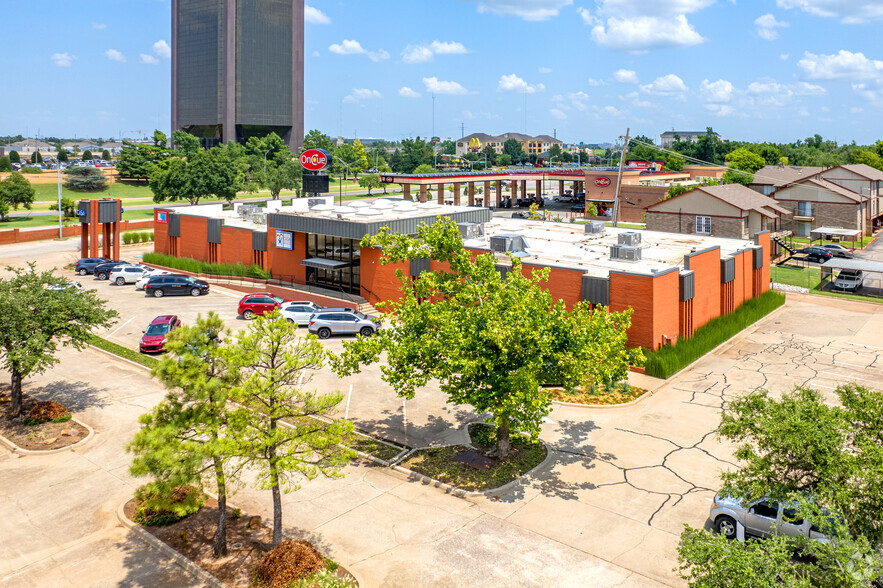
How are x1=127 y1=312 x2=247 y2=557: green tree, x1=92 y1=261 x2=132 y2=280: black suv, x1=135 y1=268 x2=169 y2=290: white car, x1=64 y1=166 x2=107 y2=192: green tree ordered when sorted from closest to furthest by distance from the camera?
x1=127 y1=312 x2=247 y2=557: green tree < x1=135 y1=268 x2=169 y2=290: white car < x1=92 y1=261 x2=132 y2=280: black suv < x1=64 y1=166 x2=107 y2=192: green tree

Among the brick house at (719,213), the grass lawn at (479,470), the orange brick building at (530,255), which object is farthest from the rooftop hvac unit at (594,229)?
the grass lawn at (479,470)

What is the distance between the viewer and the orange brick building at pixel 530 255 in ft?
118

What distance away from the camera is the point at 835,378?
33.4 meters

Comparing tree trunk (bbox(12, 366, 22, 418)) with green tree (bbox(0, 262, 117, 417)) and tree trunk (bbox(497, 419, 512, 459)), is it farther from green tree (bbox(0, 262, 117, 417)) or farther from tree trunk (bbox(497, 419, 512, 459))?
tree trunk (bbox(497, 419, 512, 459))

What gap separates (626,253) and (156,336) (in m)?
26.7

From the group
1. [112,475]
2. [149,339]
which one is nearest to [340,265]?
[149,339]

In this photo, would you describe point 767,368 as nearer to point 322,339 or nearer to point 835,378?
point 835,378

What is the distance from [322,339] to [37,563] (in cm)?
2334

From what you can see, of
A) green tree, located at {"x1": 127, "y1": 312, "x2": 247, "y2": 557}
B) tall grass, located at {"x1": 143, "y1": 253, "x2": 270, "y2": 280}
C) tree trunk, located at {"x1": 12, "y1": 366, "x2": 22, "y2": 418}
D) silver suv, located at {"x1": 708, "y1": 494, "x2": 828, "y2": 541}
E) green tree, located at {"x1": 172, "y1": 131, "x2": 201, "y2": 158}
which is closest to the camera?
green tree, located at {"x1": 127, "y1": 312, "x2": 247, "y2": 557}

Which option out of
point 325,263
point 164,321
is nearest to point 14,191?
point 325,263

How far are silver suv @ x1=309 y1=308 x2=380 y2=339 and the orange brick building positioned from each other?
4772 millimetres

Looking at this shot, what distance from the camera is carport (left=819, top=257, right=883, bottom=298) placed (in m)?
52.2

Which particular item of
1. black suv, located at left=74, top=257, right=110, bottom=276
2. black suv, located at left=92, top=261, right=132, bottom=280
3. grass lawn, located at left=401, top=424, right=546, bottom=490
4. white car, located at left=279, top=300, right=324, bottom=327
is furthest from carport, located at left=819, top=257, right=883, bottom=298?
black suv, located at left=74, top=257, right=110, bottom=276

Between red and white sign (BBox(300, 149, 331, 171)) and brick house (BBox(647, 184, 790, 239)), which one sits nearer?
red and white sign (BBox(300, 149, 331, 171))
